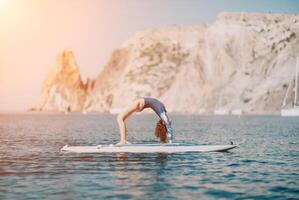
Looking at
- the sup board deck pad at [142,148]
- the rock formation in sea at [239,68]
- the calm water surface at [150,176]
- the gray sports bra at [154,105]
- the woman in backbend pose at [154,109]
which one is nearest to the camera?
the calm water surface at [150,176]

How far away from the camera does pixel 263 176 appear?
1797cm

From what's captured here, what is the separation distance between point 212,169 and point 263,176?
233 centimetres

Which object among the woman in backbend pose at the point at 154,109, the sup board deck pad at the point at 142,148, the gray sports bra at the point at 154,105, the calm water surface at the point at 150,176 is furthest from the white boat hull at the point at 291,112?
the gray sports bra at the point at 154,105

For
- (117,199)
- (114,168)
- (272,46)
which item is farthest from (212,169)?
(272,46)

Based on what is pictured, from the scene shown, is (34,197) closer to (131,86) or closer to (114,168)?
(114,168)

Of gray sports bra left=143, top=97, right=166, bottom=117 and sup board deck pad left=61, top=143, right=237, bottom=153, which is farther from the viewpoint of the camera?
sup board deck pad left=61, top=143, right=237, bottom=153

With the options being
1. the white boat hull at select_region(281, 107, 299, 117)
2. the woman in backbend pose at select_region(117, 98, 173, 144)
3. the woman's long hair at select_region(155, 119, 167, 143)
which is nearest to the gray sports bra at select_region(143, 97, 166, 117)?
the woman in backbend pose at select_region(117, 98, 173, 144)

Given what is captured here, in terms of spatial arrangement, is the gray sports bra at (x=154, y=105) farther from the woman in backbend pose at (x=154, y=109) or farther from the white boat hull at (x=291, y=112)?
the white boat hull at (x=291, y=112)

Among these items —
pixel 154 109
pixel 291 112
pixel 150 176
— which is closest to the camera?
pixel 150 176

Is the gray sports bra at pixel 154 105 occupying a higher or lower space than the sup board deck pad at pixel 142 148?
higher

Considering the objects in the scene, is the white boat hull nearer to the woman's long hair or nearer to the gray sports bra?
the woman's long hair

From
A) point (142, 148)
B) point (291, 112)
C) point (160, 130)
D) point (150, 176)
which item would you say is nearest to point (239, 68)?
point (291, 112)

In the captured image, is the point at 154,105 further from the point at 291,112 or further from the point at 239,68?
the point at 239,68

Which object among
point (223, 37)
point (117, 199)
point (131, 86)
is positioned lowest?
point (117, 199)
